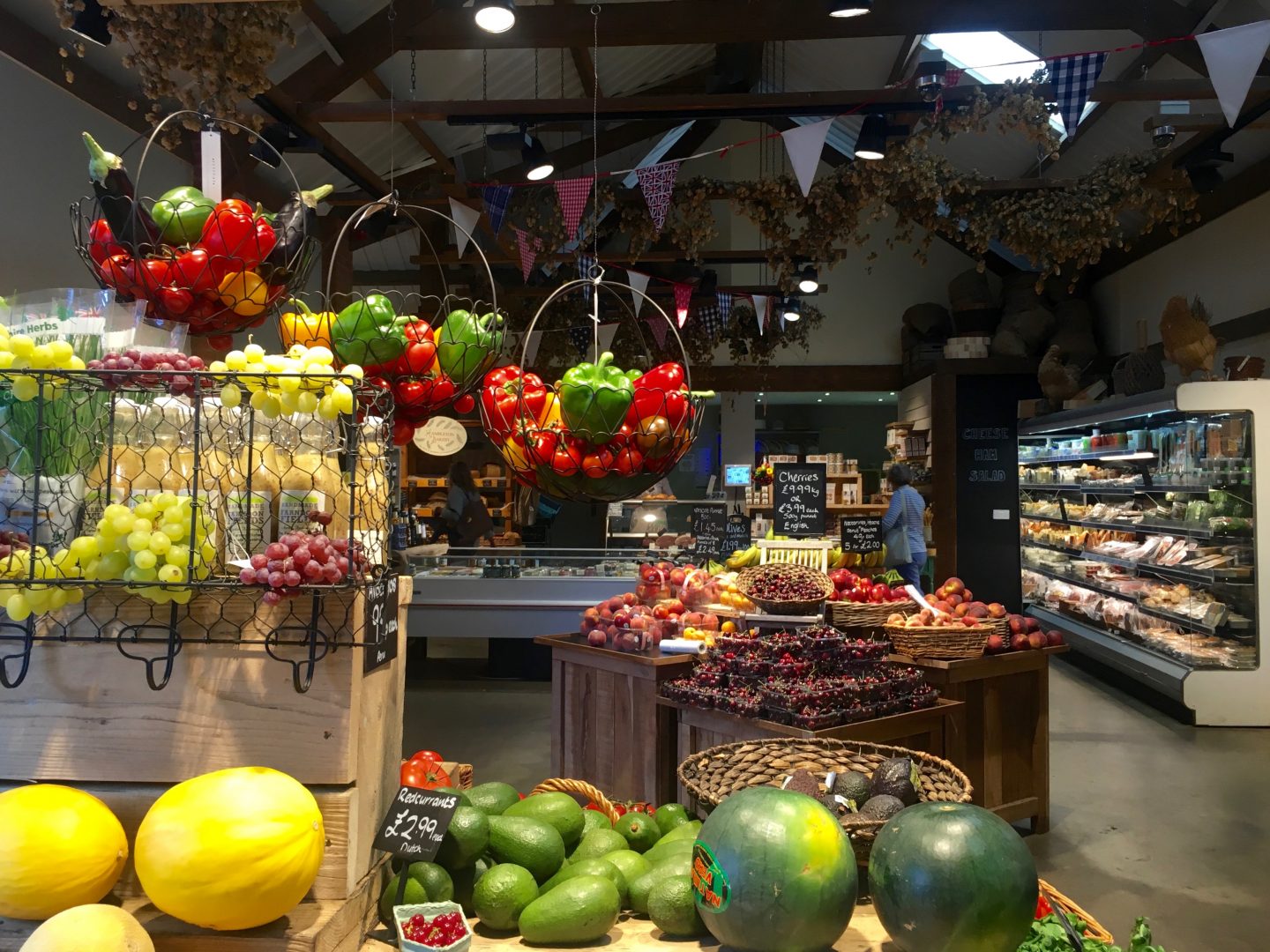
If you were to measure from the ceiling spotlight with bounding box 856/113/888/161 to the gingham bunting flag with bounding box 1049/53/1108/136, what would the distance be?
3.69 feet

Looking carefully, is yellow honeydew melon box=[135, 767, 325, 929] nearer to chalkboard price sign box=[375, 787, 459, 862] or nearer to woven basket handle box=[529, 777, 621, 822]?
chalkboard price sign box=[375, 787, 459, 862]

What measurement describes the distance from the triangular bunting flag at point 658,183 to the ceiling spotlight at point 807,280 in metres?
2.60

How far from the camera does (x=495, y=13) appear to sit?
4617 millimetres

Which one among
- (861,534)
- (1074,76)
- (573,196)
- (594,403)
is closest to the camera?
(594,403)

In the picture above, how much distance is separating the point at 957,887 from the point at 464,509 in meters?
7.93

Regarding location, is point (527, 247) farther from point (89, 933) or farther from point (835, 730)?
point (89, 933)

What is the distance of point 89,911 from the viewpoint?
115 cm

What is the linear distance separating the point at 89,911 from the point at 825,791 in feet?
4.32

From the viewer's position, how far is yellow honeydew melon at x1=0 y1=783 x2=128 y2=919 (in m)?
1.20

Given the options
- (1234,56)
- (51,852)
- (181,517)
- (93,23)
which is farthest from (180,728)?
(1234,56)

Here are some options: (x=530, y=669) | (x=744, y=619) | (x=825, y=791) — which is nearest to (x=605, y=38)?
(x=744, y=619)

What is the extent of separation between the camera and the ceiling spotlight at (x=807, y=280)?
9078 mm

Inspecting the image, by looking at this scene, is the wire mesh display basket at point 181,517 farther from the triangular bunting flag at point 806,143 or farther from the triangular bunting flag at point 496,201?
the triangular bunting flag at point 496,201

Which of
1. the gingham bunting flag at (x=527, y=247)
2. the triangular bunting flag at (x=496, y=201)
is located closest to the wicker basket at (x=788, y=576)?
the triangular bunting flag at (x=496, y=201)
